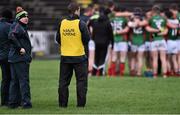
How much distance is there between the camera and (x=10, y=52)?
15.0 m

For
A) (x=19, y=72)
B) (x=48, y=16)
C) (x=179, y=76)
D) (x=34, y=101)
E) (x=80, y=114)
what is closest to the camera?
(x=80, y=114)

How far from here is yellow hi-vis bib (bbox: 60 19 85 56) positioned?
15.0m

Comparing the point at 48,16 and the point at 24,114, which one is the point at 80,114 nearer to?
the point at 24,114

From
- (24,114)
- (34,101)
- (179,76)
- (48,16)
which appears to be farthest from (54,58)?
(24,114)

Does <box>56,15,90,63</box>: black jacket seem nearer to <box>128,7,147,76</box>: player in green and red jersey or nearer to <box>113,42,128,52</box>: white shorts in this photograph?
<box>128,7,147,76</box>: player in green and red jersey

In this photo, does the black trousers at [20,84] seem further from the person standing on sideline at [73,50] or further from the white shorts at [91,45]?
the white shorts at [91,45]

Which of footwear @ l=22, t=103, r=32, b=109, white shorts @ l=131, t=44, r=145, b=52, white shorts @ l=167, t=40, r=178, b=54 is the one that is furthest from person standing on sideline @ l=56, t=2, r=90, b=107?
white shorts @ l=167, t=40, r=178, b=54

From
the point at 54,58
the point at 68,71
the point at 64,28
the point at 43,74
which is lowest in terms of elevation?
the point at 54,58

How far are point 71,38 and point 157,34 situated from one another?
321 inches

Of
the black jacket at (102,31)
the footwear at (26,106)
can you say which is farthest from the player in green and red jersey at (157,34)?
the footwear at (26,106)

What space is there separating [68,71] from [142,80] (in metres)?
6.74

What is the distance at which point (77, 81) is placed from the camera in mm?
15172

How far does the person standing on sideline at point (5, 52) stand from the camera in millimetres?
15516

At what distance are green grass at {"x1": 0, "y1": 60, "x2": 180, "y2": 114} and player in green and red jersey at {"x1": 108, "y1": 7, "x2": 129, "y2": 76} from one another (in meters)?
1.42
